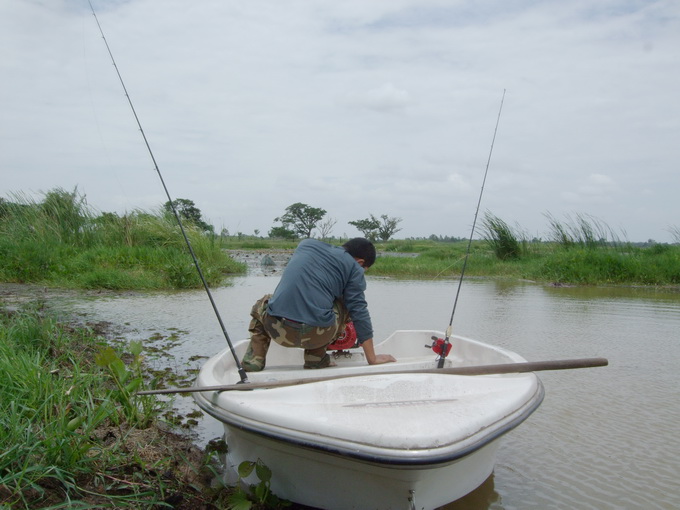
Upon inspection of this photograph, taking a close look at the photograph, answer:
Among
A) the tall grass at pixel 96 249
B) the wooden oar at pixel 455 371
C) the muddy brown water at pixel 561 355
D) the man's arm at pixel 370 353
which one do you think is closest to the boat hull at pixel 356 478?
the wooden oar at pixel 455 371

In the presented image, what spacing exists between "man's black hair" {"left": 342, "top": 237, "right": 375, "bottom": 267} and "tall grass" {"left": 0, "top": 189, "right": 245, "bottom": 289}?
8.87 meters

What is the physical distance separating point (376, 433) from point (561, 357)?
15.6 ft

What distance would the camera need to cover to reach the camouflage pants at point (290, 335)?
13.2 ft

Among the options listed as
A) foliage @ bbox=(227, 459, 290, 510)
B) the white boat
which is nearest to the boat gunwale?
the white boat

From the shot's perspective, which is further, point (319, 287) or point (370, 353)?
point (370, 353)

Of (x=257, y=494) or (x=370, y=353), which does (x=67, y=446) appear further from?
(x=370, y=353)

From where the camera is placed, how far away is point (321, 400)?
9.66 feet

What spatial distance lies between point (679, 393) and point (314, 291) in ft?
11.9

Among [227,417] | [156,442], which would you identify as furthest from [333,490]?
[156,442]

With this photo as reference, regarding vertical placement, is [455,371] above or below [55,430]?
above

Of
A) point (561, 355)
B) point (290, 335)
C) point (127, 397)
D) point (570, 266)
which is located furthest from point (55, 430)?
point (570, 266)

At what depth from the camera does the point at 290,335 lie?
4.03m

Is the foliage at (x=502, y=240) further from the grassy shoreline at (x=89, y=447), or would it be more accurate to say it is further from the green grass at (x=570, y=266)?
the grassy shoreline at (x=89, y=447)

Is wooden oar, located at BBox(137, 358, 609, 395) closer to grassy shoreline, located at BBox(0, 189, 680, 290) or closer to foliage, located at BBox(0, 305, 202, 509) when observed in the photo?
foliage, located at BBox(0, 305, 202, 509)
